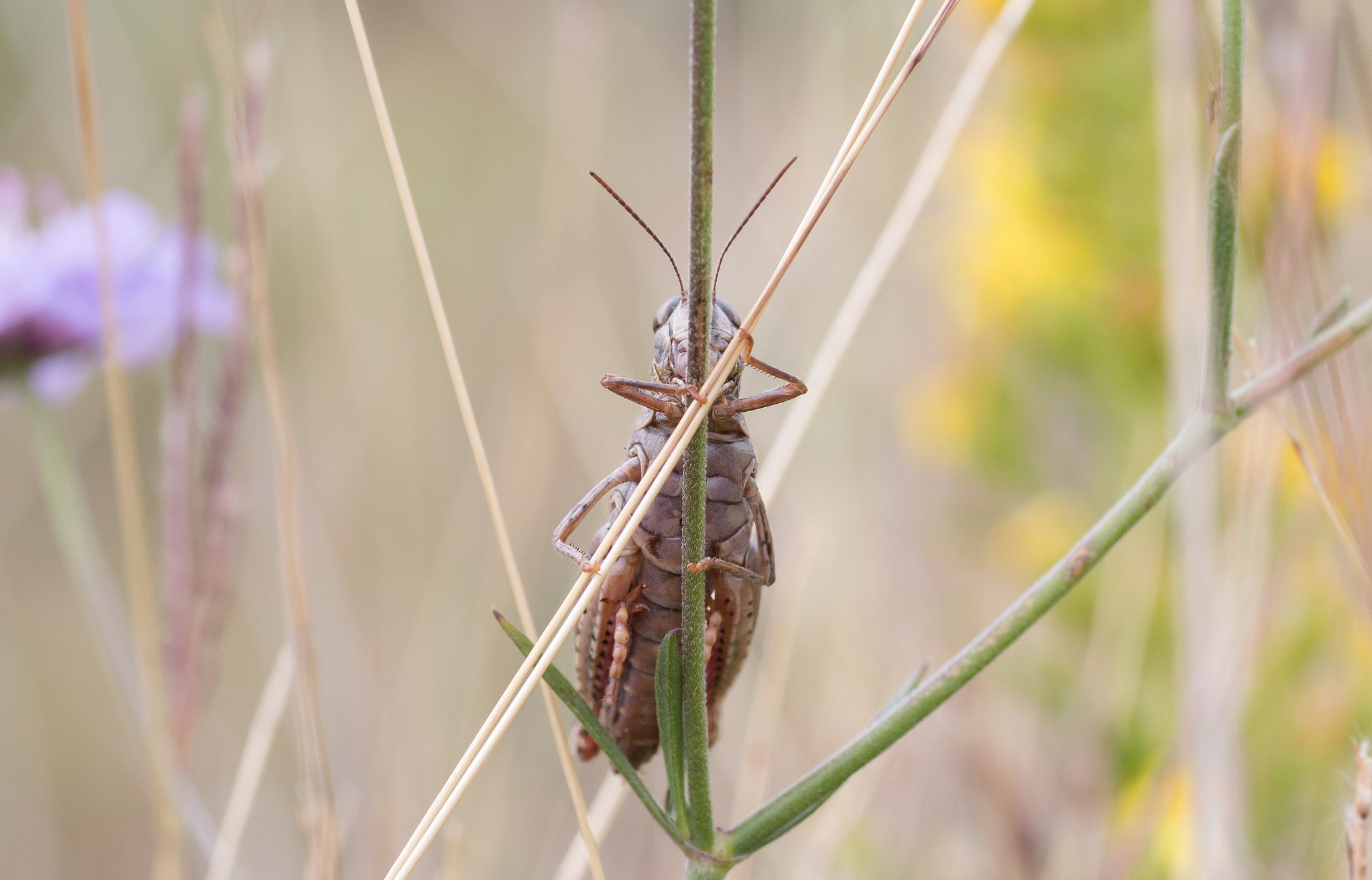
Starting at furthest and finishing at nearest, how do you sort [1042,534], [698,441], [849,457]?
[849,457], [1042,534], [698,441]

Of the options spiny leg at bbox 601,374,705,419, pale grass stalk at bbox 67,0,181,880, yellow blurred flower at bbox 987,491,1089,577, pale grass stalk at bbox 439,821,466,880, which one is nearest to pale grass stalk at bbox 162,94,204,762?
pale grass stalk at bbox 67,0,181,880

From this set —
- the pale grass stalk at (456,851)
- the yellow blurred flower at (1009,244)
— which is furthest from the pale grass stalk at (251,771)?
the yellow blurred flower at (1009,244)

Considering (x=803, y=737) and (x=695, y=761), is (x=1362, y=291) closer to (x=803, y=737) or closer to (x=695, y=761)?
(x=803, y=737)

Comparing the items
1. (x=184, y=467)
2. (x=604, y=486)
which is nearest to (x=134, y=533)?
(x=184, y=467)

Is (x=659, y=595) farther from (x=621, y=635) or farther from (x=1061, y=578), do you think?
(x=1061, y=578)

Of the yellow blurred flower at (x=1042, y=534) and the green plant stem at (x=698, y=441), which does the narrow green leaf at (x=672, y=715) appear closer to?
the green plant stem at (x=698, y=441)

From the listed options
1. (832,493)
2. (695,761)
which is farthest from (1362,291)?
(695,761)

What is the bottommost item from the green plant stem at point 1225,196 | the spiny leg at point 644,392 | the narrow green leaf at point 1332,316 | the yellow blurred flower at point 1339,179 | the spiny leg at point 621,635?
the spiny leg at point 621,635
